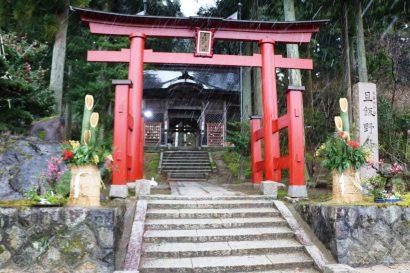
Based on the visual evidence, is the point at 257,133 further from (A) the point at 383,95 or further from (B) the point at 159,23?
(A) the point at 383,95

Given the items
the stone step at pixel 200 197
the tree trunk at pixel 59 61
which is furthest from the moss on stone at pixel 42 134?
the stone step at pixel 200 197

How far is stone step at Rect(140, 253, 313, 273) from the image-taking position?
12.7 feet

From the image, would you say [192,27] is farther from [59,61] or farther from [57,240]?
[59,61]

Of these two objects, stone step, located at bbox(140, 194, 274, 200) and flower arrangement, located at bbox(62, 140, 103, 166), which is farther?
stone step, located at bbox(140, 194, 274, 200)

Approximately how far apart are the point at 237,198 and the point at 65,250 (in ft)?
10.5

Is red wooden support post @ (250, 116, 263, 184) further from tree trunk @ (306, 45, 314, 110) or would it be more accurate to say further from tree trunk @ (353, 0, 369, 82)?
tree trunk @ (353, 0, 369, 82)

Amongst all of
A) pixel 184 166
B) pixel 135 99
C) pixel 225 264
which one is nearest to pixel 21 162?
pixel 135 99

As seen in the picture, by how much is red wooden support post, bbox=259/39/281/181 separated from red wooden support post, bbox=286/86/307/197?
64 cm

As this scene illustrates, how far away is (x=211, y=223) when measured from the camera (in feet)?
16.2

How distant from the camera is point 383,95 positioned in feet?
42.8

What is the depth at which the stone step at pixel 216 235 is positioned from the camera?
4.51m

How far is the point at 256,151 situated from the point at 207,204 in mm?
3258

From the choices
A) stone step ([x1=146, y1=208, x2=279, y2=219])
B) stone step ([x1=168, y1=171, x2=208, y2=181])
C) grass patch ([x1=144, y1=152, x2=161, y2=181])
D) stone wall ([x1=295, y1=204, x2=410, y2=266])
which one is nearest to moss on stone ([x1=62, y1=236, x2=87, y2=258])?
stone step ([x1=146, y1=208, x2=279, y2=219])

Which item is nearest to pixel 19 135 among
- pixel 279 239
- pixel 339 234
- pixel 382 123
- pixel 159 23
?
pixel 159 23
